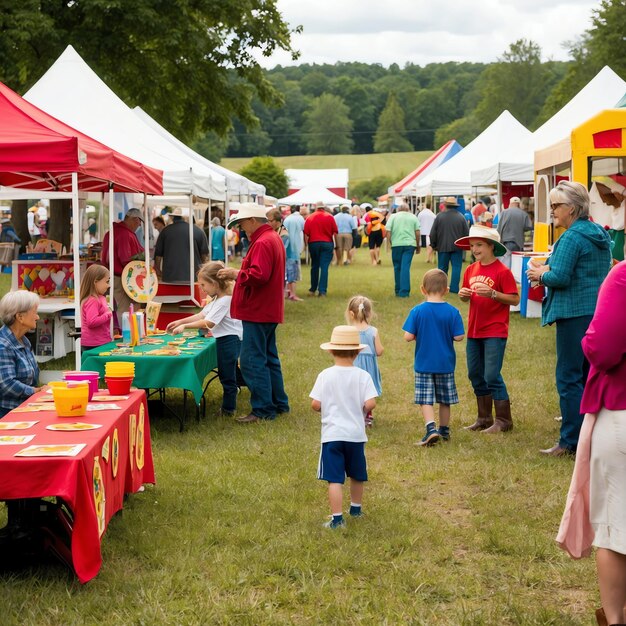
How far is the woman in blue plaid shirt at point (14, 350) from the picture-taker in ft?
17.5

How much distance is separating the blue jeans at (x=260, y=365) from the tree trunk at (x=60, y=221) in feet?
34.2

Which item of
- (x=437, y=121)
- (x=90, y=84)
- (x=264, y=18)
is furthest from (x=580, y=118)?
(x=437, y=121)

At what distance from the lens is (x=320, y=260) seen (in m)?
18.6

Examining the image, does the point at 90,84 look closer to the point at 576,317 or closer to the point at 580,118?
the point at 580,118

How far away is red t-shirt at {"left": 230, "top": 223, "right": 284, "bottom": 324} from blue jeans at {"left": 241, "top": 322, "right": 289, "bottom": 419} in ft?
0.38

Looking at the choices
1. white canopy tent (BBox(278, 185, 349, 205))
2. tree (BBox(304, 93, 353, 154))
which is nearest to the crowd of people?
white canopy tent (BBox(278, 185, 349, 205))

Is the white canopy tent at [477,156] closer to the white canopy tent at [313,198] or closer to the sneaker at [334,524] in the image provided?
the white canopy tent at [313,198]

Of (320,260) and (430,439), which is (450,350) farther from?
(320,260)

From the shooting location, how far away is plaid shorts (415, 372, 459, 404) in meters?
7.07

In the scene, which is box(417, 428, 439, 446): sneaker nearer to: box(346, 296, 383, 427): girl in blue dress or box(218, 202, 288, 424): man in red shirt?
box(346, 296, 383, 427): girl in blue dress

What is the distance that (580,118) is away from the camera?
15.8m

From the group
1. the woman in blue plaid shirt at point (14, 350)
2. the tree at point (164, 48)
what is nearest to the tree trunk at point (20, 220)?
the tree at point (164, 48)

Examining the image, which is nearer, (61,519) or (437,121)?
(61,519)

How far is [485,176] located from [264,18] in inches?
321
